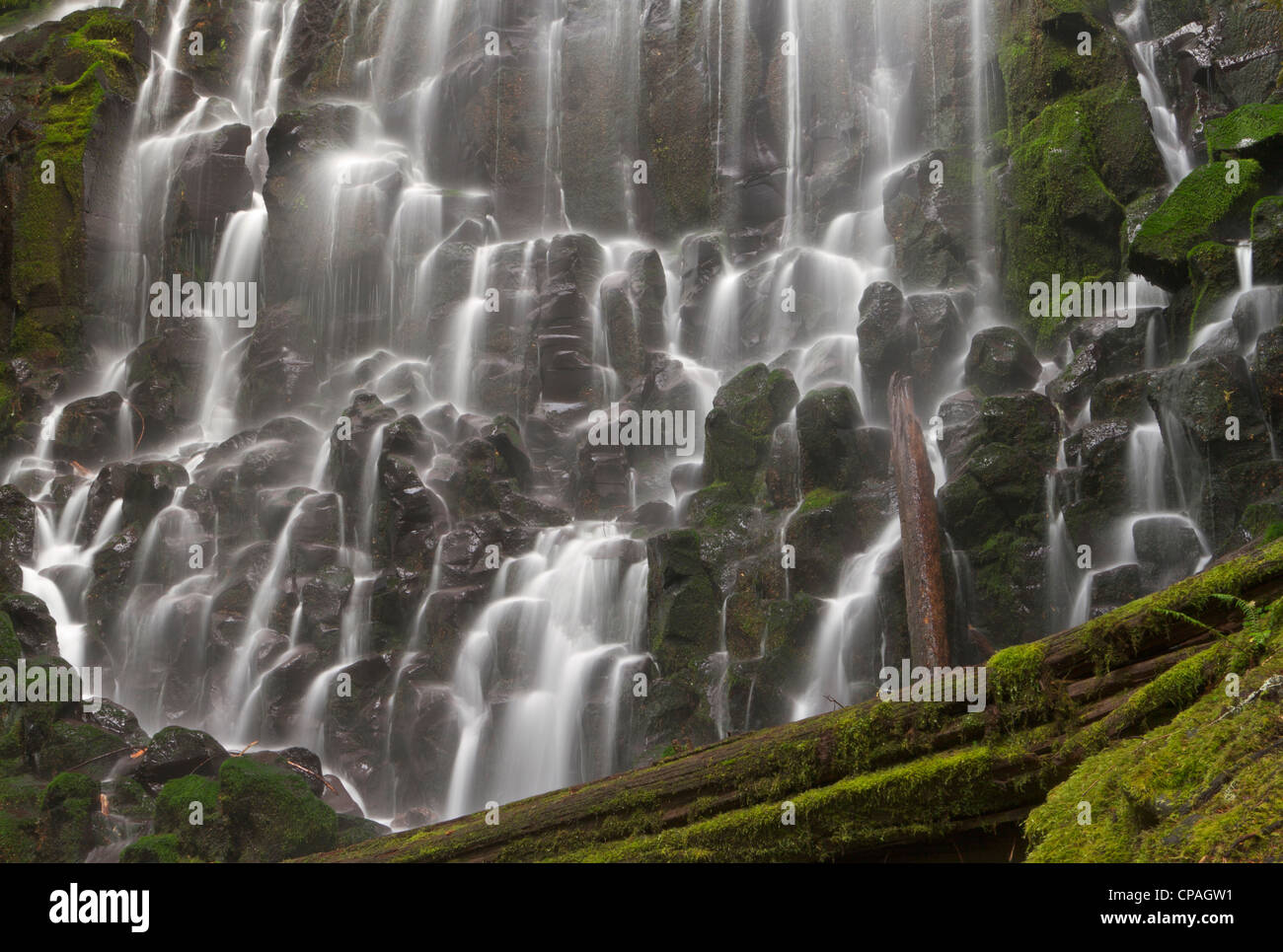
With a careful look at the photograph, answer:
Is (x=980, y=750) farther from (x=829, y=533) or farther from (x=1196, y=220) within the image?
(x=1196, y=220)

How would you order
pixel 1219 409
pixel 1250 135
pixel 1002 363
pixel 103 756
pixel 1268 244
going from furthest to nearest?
pixel 1002 363 < pixel 1250 135 < pixel 103 756 < pixel 1268 244 < pixel 1219 409

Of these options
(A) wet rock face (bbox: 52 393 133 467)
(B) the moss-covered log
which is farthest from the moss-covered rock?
(B) the moss-covered log

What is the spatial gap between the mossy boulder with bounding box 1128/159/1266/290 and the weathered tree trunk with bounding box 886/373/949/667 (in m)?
4.90

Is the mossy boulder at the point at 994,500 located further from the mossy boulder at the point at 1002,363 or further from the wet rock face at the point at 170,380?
the wet rock face at the point at 170,380

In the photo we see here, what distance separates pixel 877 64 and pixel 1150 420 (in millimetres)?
17428

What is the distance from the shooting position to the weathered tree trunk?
11734mm

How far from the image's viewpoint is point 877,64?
27.6 meters

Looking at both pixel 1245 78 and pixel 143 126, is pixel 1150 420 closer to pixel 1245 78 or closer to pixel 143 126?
pixel 1245 78

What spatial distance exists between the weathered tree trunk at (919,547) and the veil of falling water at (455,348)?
1226 millimetres

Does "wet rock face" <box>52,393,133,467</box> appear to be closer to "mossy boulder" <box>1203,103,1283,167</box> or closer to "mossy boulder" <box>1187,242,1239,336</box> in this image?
"mossy boulder" <box>1187,242,1239,336</box>

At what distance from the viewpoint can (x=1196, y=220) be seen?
14695mm

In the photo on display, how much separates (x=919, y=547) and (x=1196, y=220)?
22.4 feet

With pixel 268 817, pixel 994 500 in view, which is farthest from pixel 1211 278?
pixel 268 817

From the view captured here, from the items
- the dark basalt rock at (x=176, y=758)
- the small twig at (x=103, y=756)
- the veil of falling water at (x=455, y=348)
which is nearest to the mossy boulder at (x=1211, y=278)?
the veil of falling water at (x=455, y=348)
